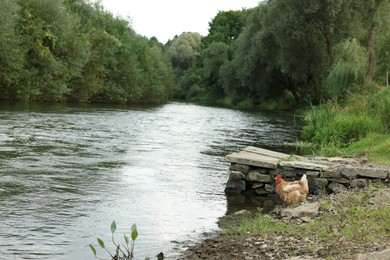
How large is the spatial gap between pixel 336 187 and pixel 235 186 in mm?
2486

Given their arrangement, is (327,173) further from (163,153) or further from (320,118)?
(320,118)

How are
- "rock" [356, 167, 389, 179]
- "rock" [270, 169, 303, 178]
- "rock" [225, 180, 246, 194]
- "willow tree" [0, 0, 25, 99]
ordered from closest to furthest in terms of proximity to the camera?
1. "rock" [356, 167, 389, 179]
2. "rock" [270, 169, 303, 178]
3. "rock" [225, 180, 246, 194]
4. "willow tree" [0, 0, 25, 99]

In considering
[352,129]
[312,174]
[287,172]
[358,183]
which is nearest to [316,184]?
[312,174]

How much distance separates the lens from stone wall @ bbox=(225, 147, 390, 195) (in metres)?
13.0

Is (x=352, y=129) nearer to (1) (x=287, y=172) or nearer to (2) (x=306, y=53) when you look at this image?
(1) (x=287, y=172)

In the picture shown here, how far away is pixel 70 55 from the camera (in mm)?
51688

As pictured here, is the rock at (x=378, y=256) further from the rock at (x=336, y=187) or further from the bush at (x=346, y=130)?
the bush at (x=346, y=130)

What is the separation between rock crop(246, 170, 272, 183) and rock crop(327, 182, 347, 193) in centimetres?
152

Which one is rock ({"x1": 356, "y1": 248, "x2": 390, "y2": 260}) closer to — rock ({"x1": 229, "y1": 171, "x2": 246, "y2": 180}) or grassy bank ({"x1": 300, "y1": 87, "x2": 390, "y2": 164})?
rock ({"x1": 229, "y1": 171, "x2": 246, "y2": 180})

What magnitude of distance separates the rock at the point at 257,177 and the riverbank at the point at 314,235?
2.70 m

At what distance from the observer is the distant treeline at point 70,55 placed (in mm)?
44438

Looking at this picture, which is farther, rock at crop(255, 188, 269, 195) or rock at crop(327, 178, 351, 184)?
rock at crop(255, 188, 269, 195)

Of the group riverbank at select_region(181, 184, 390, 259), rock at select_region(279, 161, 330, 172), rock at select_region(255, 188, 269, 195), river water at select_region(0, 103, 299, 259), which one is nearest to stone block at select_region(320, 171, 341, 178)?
rock at select_region(279, 161, 330, 172)

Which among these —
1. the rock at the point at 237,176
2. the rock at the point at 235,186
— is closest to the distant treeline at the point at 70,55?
the rock at the point at 237,176
